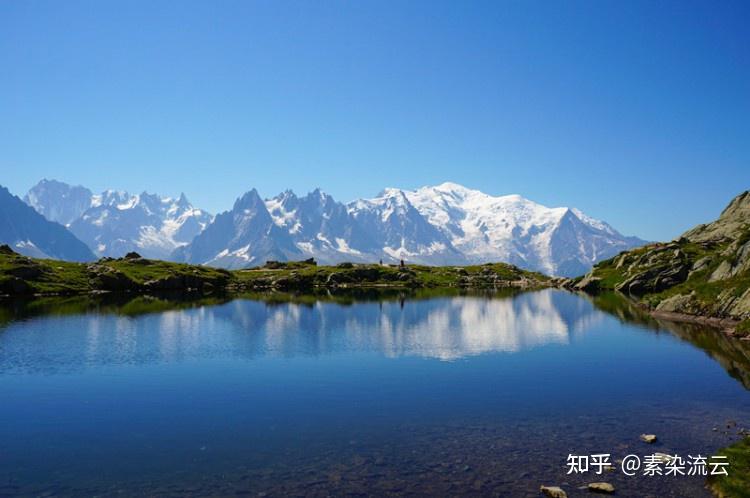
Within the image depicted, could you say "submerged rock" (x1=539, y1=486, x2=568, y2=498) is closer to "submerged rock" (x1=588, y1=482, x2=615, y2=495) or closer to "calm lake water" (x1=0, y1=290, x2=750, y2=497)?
"calm lake water" (x1=0, y1=290, x2=750, y2=497)

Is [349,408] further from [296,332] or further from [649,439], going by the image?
[296,332]

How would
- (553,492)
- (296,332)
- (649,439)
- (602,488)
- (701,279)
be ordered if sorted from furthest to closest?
(701,279) → (296,332) → (649,439) → (602,488) → (553,492)

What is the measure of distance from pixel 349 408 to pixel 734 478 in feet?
92.1

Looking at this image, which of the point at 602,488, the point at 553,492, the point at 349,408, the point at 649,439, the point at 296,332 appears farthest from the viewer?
the point at 296,332

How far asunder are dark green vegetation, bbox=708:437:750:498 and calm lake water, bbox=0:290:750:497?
1041 millimetres

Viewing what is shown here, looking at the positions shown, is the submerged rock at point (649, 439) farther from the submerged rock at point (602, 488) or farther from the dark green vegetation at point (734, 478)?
the submerged rock at point (602, 488)

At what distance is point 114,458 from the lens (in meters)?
35.3

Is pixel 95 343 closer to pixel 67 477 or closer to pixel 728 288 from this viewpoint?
pixel 67 477

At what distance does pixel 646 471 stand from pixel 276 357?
163 feet

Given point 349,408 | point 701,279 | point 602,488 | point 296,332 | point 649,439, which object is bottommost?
point 602,488

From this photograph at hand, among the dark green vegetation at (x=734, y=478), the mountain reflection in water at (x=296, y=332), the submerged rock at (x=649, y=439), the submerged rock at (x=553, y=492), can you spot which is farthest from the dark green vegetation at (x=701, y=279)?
the submerged rock at (x=553, y=492)

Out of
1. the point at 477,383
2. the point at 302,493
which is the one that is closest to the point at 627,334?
the point at 477,383

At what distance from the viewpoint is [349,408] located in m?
47.0

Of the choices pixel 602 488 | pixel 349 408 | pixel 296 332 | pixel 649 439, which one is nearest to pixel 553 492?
pixel 602 488
